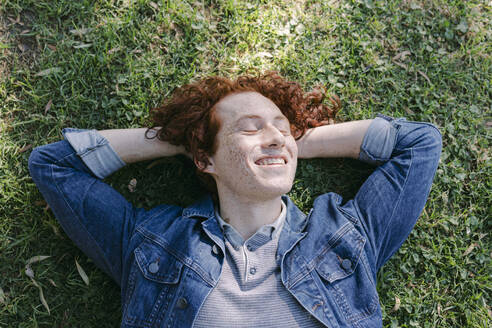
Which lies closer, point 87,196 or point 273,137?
point 273,137

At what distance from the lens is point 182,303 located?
3098mm

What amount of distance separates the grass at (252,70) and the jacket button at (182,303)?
1032mm

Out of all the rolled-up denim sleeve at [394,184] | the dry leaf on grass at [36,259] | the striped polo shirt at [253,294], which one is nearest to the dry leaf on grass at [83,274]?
the dry leaf on grass at [36,259]

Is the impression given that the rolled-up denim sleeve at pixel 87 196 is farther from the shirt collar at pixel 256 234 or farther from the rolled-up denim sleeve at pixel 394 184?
the rolled-up denim sleeve at pixel 394 184

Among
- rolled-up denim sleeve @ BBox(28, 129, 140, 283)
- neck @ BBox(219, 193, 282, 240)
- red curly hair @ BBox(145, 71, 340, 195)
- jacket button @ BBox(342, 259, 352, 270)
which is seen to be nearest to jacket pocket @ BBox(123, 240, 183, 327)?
rolled-up denim sleeve @ BBox(28, 129, 140, 283)

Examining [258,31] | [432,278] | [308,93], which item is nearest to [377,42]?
Result: [308,93]

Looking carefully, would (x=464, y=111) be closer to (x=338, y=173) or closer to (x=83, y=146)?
(x=338, y=173)

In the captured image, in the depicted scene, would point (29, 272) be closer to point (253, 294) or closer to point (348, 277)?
point (253, 294)

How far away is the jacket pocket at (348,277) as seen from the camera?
3.21 m

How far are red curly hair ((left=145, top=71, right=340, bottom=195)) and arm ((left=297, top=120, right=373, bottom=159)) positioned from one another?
0.33ft

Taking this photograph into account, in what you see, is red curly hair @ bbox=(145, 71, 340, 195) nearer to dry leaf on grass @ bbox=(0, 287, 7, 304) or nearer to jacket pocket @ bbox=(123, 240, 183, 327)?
jacket pocket @ bbox=(123, 240, 183, 327)

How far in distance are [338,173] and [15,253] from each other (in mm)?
3217

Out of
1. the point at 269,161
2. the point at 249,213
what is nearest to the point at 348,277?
the point at 249,213

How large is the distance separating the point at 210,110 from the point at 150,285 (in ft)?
5.04
